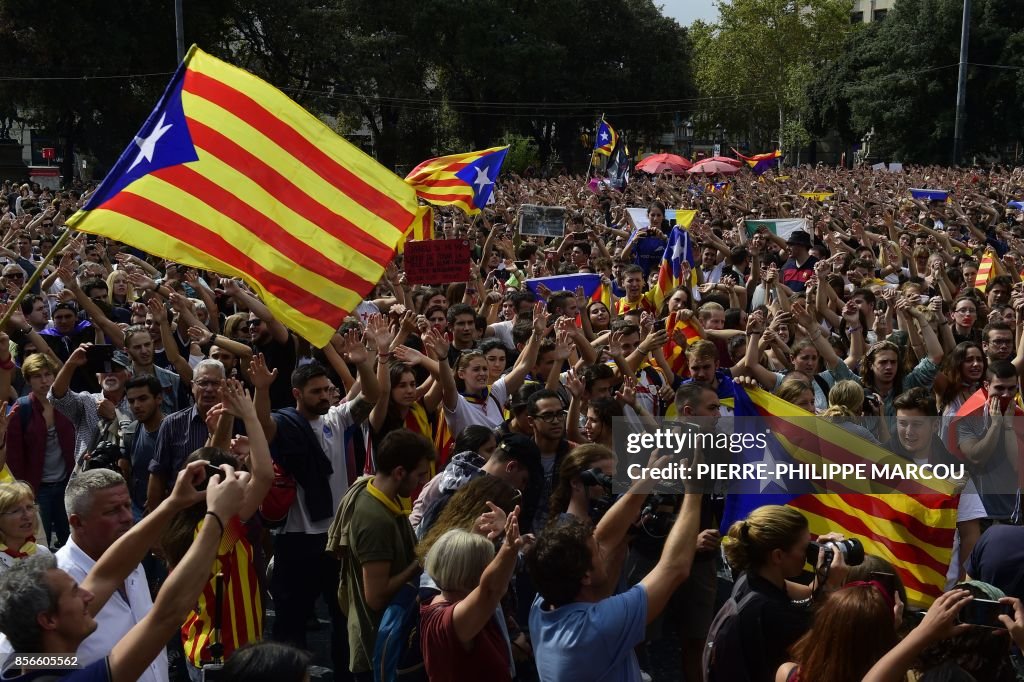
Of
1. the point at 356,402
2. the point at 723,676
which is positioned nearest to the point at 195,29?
the point at 356,402

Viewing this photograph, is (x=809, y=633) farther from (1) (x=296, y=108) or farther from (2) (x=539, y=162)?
(2) (x=539, y=162)

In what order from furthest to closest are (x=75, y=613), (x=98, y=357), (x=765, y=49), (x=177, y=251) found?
(x=765, y=49) → (x=98, y=357) → (x=177, y=251) → (x=75, y=613)

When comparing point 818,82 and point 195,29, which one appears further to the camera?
point 818,82

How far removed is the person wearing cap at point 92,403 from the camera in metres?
6.89

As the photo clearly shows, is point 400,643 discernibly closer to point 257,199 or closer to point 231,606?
point 231,606

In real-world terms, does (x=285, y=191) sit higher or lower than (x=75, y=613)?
higher

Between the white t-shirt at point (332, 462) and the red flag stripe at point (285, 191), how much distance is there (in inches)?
33.2

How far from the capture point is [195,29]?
1598 inches

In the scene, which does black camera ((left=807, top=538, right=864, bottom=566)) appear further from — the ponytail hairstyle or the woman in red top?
the woman in red top

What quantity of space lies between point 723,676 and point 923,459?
2.35 metres

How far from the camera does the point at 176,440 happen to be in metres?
5.93

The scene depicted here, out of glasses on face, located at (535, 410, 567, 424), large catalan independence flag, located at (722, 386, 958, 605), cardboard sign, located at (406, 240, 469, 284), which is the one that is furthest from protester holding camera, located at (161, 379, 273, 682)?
cardboard sign, located at (406, 240, 469, 284)

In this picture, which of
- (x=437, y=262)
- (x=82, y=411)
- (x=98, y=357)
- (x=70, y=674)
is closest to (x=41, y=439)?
(x=82, y=411)

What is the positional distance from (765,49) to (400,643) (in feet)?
242
